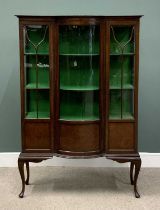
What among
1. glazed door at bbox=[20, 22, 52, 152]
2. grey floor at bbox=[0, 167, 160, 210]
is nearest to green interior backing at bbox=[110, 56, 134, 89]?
glazed door at bbox=[20, 22, 52, 152]

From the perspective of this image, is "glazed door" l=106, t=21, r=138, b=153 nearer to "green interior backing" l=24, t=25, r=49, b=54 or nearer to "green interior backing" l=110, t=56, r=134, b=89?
"green interior backing" l=110, t=56, r=134, b=89

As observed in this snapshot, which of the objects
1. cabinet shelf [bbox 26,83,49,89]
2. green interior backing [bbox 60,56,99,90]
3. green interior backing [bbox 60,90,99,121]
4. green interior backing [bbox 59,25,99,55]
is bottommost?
green interior backing [bbox 60,90,99,121]

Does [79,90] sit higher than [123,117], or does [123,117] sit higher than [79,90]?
[79,90]

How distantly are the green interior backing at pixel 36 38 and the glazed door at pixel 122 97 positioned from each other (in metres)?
0.54

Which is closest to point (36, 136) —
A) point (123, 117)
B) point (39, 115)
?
point (39, 115)

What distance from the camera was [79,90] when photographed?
2.90 metres

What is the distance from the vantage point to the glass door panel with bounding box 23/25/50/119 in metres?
2.83

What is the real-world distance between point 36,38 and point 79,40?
352 mm

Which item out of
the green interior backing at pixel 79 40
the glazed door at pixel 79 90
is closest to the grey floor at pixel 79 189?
the glazed door at pixel 79 90

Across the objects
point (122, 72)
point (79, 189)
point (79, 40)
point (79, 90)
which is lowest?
point (79, 189)

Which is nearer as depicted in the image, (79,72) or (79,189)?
(79,72)

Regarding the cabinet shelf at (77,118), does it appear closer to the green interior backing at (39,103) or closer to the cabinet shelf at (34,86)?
the green interior backing at (39,103)

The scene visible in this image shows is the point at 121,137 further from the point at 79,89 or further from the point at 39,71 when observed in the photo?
the point at 39,71

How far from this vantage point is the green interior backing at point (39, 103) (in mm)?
2930
